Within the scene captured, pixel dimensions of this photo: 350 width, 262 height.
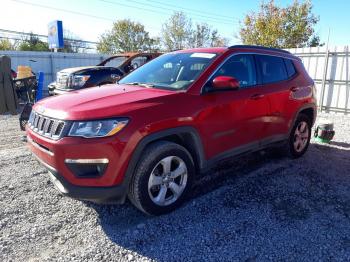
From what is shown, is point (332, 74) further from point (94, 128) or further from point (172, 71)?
point (94, 128)

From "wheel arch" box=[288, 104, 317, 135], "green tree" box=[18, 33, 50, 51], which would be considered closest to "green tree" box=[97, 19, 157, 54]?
"green tree" box=[18, 33, 50, 51]

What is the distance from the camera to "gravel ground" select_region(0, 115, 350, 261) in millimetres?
2730

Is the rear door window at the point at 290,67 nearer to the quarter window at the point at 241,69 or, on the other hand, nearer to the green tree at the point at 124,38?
the quarter window at the point at 241,69

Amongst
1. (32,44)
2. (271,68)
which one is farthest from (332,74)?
(32,44)

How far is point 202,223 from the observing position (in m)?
3.18

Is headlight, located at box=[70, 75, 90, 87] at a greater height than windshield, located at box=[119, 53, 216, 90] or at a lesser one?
lesser

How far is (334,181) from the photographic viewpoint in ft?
14.4

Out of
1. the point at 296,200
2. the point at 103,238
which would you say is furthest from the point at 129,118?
the point at 296,200

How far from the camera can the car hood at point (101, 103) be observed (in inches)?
111

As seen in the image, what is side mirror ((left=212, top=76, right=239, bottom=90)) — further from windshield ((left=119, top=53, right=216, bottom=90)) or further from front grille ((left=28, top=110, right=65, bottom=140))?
front grille ((left=28, top=110, right=65, bottom=140))

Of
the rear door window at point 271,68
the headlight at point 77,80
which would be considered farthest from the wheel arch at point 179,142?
the headlight at point 77,80

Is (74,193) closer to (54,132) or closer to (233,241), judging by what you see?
(54,132)

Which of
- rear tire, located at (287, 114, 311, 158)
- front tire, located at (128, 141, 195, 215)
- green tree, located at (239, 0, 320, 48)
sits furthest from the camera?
green tree, located at (239, 0, 320, 48)

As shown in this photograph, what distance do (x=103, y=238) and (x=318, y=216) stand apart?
2.33 metres
